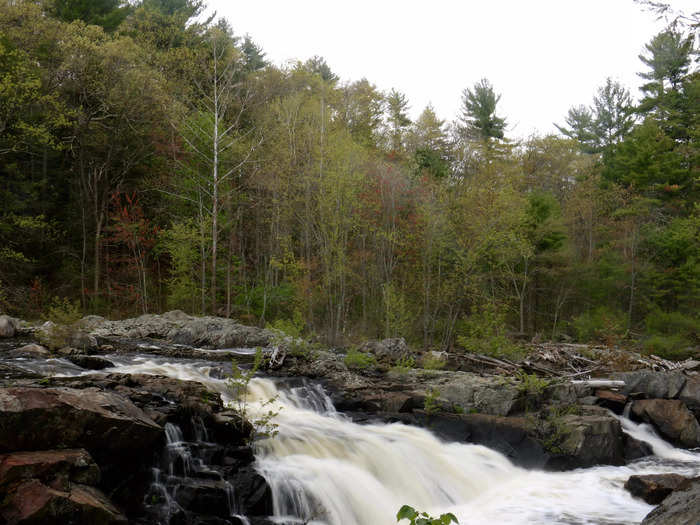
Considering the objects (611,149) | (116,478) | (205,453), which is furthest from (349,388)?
(611,149)

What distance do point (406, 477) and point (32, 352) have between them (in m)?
8.11

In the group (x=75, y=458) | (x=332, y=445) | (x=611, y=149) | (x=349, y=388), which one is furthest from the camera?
(x=611, y=149)

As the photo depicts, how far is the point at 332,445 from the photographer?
25.5ft

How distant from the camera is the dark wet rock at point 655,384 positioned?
456 inches

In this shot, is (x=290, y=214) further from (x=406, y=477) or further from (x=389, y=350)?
(x=406, y=477)

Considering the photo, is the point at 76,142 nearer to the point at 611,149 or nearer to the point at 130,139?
the point at 130,139

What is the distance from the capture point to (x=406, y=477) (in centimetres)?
751

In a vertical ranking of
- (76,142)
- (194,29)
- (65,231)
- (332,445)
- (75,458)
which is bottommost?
(332,445)

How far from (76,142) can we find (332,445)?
69.0ft

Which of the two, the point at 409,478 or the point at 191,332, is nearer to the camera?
the point at 409,478

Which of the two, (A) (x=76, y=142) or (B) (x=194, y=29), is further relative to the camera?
(B) (x=194, y=29)

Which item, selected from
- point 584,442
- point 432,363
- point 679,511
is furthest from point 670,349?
point 679,511

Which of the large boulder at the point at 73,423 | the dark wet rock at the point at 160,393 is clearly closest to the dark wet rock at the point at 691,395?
the dark wet rock at the point at 160,393

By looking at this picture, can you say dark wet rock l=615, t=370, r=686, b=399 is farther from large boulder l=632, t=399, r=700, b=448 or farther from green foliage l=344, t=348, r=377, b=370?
green foliage l=344, t=348, r=377, b=370
